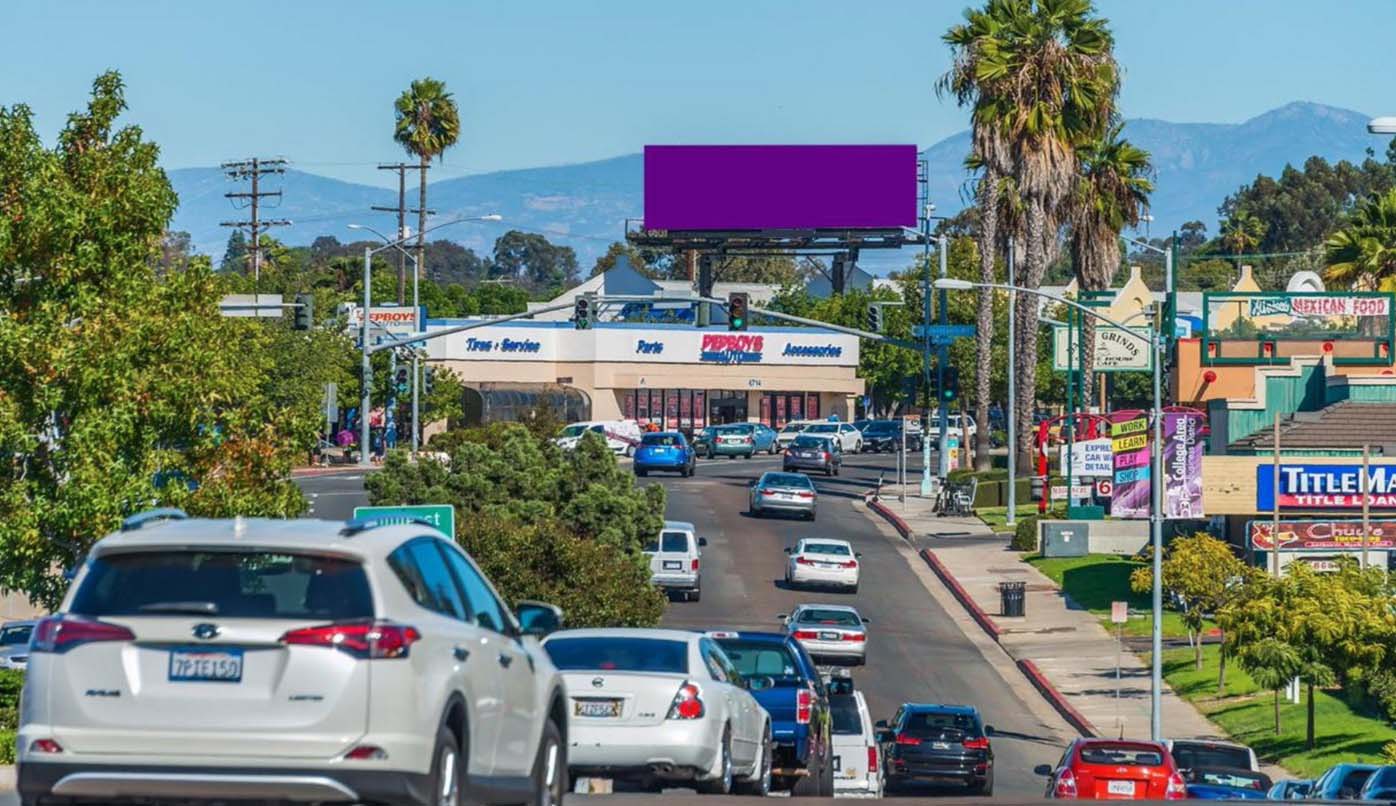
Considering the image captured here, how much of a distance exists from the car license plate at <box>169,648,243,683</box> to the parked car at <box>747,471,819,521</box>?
54.6m

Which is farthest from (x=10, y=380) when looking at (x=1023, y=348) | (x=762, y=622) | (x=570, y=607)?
(x=1023, y=348)

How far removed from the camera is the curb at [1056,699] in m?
37.3

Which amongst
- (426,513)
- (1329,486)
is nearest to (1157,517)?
(1329,486)

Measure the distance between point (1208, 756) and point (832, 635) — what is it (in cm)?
1448

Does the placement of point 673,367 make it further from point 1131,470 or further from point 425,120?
point 1131,470

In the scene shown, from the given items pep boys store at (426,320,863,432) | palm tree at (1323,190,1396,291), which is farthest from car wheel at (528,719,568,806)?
pep boys store at (426,320,863,432)

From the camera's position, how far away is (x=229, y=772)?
8961 millimetres

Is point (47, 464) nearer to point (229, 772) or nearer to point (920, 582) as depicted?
point (229, 772)

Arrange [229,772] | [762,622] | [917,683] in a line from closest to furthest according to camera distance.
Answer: [229,772], [917,683], [762,622]

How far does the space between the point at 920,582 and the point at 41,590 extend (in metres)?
34.7

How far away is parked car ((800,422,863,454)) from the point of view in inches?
3773

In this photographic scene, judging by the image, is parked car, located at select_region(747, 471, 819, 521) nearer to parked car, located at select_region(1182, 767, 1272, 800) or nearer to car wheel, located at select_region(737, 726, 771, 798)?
parked car, located at select_region(1182, 767, 1272, 800)

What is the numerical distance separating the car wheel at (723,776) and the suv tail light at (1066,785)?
29.6 ft

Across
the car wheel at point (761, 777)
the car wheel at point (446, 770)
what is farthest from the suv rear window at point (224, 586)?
the car wheel at point (761, 777)
